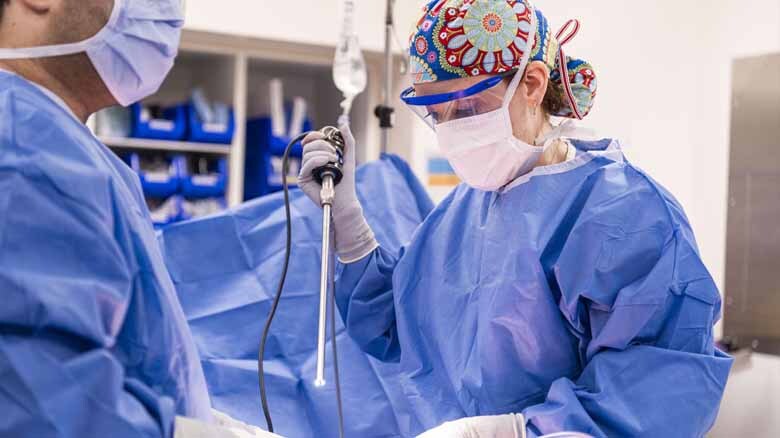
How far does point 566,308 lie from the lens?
114cm

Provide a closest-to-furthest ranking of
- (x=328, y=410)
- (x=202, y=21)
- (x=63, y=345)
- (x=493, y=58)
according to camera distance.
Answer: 1. (x=63, y=345)
2. (x=493, y=58)
3. (x=328, y=410)
4. (x=202, y=21)

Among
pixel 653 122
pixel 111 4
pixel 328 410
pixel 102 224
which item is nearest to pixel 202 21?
pixel 653 122

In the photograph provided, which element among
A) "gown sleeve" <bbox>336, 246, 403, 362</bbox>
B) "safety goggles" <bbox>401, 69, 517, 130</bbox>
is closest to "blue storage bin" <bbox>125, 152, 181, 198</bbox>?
"gown sleeve" <bbox>336, 246, 403, 362</bbox>

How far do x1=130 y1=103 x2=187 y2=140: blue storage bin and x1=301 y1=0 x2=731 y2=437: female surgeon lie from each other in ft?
6.97

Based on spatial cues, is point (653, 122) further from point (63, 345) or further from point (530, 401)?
point (63, 345)

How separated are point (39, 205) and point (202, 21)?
255 cm

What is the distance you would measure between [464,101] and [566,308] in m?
0.35

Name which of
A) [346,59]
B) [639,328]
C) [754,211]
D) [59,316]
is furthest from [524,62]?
[754,211]

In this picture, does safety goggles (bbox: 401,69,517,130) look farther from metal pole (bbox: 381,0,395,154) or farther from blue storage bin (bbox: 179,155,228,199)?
blue storage bin (bbox: 179,155,228,199)

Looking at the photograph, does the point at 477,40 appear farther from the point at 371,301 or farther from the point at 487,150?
the point at 371,301

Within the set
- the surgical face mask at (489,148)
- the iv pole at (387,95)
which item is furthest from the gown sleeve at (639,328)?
the iv pole at (387,95)

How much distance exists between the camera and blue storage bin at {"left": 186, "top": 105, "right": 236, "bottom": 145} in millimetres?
3400

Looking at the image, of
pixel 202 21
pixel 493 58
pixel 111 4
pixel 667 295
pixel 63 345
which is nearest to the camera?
pixel 63 345

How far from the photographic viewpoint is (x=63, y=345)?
77 cm
